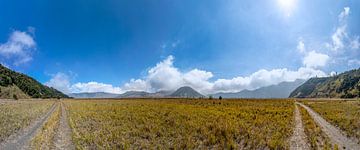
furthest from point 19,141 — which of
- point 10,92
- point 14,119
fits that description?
point 10,92

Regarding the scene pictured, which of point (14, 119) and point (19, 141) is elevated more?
point (14, 119)

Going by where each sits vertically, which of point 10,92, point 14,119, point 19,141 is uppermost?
point 10,92

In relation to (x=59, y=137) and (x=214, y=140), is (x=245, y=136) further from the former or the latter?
(x=59, y=137)

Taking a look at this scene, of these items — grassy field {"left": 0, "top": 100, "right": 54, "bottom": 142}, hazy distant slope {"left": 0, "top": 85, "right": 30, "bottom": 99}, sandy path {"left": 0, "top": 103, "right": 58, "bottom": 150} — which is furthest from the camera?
hazy distant slope {"left": 0, "top": 85, "right": 30, "bottom": 99}

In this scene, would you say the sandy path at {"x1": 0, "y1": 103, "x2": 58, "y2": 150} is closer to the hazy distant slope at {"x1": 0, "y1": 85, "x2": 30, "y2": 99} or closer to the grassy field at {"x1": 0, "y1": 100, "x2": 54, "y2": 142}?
the grassy field at {"x1": 0, "y1": 100, "x2": 54, "y2": 142}

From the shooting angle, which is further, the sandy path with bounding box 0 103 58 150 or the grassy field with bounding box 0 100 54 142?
the grassy field with bounding box 0 100 54 142

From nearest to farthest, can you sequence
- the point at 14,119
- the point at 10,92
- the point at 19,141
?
the point at 19,141
the point at 14,119
the point at 10,92

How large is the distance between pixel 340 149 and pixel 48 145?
58.8 feet

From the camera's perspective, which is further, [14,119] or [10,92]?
[10,92]

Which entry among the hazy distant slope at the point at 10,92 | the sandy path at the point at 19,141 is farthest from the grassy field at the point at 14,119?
the hazy distant slope at the point at 10,92

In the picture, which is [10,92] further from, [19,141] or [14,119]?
[19,141]

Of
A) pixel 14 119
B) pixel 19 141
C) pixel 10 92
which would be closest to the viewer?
pixel 19 141

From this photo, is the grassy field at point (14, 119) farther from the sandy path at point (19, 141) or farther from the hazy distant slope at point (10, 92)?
the hazy distant slope at point (10, 92)

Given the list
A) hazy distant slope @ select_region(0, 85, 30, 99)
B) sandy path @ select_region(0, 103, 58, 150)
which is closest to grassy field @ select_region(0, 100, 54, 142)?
sandy path @ select_region(0, 103, 58, 150)
